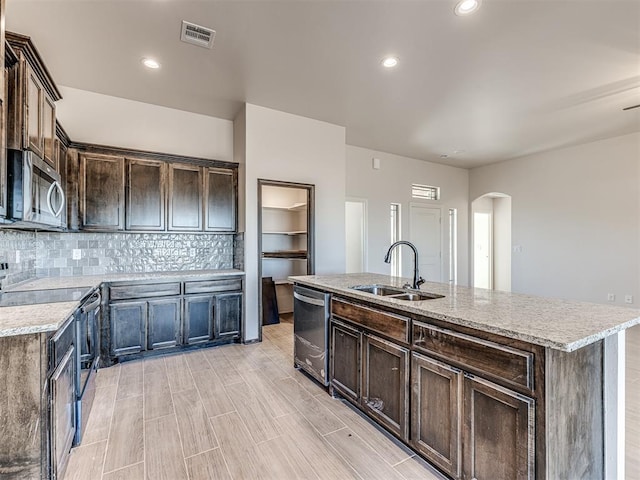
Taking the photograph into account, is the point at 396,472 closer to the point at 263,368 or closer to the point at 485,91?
the point at 263,368

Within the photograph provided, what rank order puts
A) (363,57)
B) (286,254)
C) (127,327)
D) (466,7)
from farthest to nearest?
(286,254) < (127,327) < (363,57) < (466,7)

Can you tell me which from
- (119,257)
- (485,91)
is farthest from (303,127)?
(119,257)

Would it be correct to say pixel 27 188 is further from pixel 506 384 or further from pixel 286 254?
pixel 286 254

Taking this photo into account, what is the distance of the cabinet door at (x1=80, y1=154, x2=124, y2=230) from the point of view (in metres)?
3.35

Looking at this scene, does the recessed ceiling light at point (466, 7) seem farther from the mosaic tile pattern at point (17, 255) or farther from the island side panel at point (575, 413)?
the mosaic tile pattern at point (17, 255)

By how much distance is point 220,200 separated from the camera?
13.3 feet

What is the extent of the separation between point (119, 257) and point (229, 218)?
1.37 meters

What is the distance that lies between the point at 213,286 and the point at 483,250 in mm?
6576

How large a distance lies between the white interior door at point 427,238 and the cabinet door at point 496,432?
16.8 feet

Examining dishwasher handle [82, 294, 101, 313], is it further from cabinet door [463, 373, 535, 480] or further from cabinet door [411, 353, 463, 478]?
cabinet door [463, 373, 535, 480]

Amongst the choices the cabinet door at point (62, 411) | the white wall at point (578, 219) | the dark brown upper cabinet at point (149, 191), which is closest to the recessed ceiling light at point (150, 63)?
the dark brown upper cabinet at point (149, 191)

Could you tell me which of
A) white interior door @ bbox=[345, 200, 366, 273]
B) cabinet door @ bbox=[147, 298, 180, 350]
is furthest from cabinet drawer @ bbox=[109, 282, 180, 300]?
white interior door @ bbox=[345, 200, 366, 273]

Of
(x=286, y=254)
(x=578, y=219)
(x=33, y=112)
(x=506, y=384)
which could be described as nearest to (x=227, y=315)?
(x=286, y=254)

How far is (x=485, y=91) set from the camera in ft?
11.9
